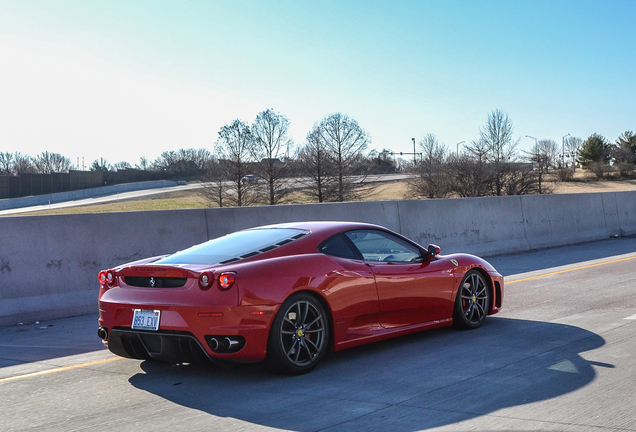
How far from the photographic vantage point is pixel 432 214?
16.0 m

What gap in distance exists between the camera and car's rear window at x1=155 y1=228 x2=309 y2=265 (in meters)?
5.97

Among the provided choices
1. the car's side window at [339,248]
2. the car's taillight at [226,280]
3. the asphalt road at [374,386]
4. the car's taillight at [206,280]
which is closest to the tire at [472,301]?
the asphalt road at [374,386]

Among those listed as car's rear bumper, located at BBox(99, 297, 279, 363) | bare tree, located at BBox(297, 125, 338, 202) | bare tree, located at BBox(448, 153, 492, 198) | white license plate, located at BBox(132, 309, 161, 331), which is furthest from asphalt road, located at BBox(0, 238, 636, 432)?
bare tree, located at BBox(297, 125, 338, 202)

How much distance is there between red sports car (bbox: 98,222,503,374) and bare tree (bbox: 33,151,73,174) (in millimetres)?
132689

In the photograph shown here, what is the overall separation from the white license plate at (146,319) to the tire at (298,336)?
0.92 meters

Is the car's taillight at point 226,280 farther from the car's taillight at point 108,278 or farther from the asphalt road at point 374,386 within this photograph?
the car's taillight at point 108,278

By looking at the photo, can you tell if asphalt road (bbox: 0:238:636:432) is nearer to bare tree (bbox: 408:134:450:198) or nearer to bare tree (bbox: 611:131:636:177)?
bare tree (bbox: 408:134:450:198)

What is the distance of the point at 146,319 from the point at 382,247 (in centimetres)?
245

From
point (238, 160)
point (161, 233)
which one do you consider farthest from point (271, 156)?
point (161, 233)

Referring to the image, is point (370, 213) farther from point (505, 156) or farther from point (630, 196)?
point (505, 156)

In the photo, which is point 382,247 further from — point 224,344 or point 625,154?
point 625,154

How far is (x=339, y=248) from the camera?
21.2ft

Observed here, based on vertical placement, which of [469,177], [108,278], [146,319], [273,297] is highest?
[469,177]

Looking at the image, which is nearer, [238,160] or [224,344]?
[224,344]
